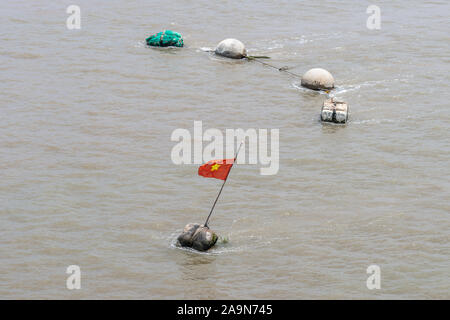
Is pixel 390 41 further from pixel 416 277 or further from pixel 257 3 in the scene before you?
pixel 416 277

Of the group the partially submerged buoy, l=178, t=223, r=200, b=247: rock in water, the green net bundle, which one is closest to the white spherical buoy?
the green net bundle

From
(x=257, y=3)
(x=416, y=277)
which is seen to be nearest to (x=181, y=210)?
(x=416, y=277)

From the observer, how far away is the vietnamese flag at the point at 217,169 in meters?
22.1

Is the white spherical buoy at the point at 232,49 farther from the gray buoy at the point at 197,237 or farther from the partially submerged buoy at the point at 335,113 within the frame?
the gray buoy at the point at 197,237

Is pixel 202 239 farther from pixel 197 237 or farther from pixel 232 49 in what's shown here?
pixel 232 49

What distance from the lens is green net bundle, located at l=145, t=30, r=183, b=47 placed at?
41.0 meters

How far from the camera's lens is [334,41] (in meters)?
42.5

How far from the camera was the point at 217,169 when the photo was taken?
72.7ft

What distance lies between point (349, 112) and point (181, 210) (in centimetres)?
1151

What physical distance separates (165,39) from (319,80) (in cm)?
964

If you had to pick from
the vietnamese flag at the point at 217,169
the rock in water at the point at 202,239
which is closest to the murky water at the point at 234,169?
the rock in water at the point at 202,239

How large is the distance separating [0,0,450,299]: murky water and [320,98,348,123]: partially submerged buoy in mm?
502

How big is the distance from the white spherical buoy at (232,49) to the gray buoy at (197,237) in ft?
60.9

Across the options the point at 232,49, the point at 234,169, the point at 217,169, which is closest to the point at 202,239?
the point at 217,169
